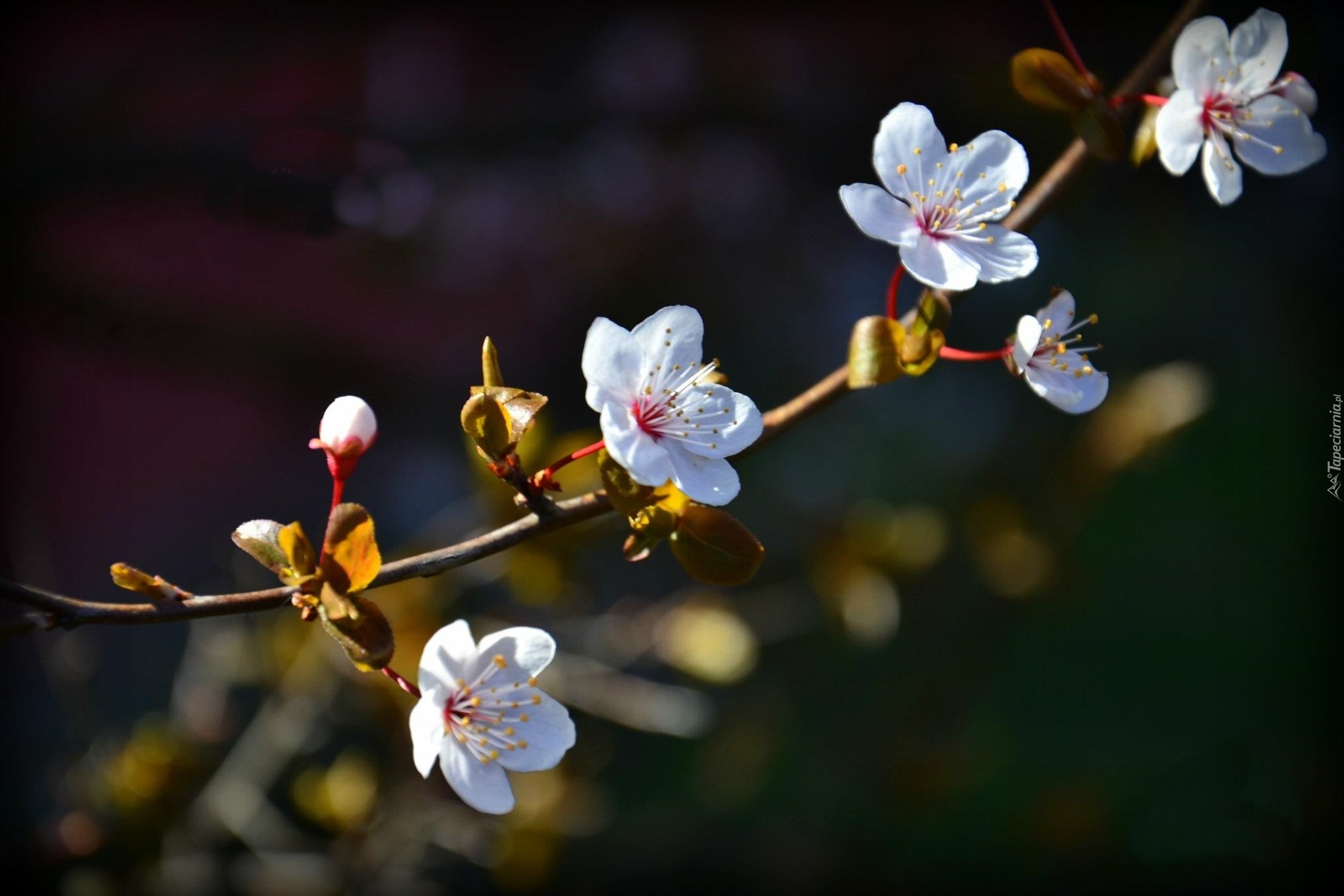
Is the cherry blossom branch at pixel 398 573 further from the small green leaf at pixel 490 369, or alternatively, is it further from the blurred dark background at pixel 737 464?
the blurred dark background at pixel 737 464

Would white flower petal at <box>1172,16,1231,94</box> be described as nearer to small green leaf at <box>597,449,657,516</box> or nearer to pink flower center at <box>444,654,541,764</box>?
small green leaf at <box>597,449,657,516</box>

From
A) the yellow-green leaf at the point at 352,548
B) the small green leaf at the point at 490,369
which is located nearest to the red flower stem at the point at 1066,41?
the small green leaf at the point at 490,369

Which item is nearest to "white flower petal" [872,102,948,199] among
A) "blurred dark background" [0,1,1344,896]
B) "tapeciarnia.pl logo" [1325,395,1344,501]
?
"blurred dark background" [0,1,1344,896]

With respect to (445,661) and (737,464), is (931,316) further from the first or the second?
(737,464)

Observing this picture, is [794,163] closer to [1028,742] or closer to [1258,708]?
[1028,742]

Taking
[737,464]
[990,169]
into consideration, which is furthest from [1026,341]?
[737,464]
